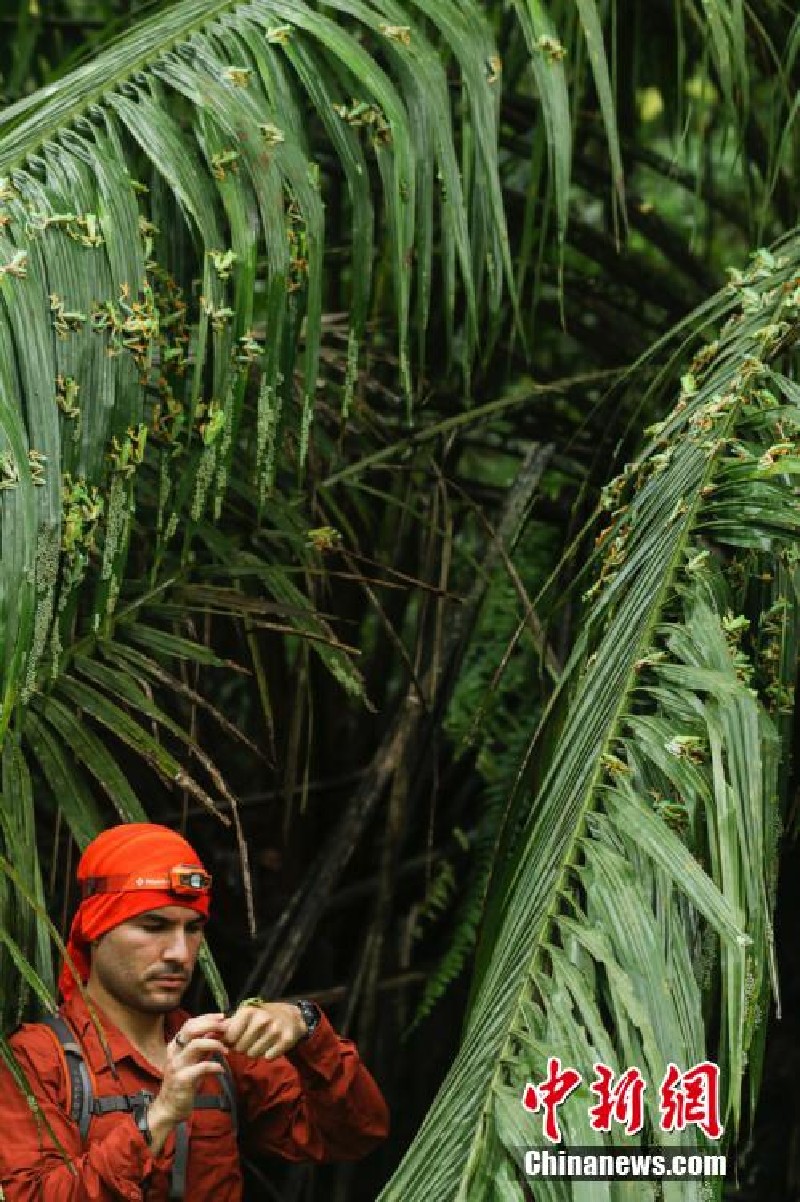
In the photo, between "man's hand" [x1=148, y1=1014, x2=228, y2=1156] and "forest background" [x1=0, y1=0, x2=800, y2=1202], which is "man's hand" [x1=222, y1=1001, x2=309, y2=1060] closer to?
"man's hand" [x1=148, y1=1014, x2=228, y2=1156]

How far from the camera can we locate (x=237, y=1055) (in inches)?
104

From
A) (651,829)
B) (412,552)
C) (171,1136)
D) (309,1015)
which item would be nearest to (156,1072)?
(171,1136)

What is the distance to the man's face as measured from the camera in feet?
8.30

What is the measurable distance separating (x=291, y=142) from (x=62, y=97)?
32 centimetres

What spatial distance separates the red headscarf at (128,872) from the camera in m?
2.51

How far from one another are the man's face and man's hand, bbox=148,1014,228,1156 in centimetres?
23

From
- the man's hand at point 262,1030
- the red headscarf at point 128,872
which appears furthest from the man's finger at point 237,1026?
the red headscarf at point 128,872

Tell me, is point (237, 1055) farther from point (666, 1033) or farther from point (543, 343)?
point (543, 343)

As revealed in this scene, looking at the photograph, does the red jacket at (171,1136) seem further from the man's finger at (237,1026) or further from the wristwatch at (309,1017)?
the man's finger at (237,1026)

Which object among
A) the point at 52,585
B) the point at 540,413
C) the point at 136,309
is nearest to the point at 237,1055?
the point at 52,585

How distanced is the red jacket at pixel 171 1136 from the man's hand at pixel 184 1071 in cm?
4

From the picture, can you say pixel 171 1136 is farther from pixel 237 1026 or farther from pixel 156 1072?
pixel 237 1026

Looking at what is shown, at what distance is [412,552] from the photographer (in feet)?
12.8

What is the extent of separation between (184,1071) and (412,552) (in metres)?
1.79
